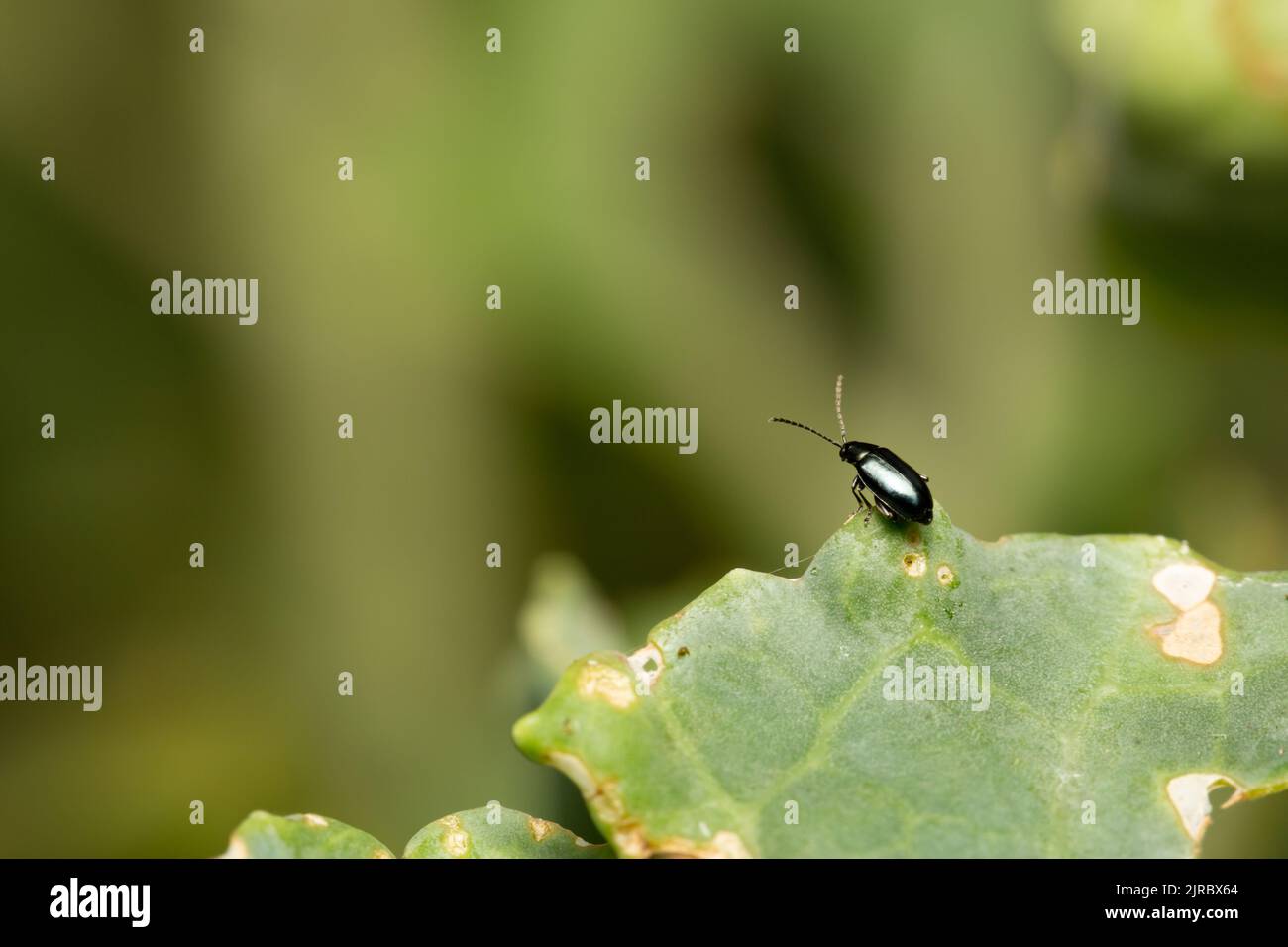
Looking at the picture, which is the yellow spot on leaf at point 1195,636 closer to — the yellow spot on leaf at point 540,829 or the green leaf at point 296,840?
the yellow spot on leaf at point 540,829

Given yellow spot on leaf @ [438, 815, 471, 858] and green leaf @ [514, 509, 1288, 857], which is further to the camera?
yellow spot on leaf @ [438, 815, 471, 858]

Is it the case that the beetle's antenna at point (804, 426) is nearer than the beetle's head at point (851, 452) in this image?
No

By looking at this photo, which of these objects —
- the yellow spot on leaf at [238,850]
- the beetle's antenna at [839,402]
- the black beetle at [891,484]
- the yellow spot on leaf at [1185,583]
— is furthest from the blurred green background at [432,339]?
the yellow spot on leaf at [238,850]

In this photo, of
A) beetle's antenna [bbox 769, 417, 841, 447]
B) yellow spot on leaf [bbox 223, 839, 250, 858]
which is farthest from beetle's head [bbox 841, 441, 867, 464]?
yellow spot on leaf [bbox 223, 839, 250, 858]

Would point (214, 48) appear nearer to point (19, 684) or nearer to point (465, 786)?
point (19, 684)

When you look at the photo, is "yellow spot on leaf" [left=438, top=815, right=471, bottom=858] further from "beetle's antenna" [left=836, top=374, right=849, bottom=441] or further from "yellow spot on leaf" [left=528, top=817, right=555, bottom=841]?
"beetle's antenna" [left=836, top=374, right=849, bottom=441]
